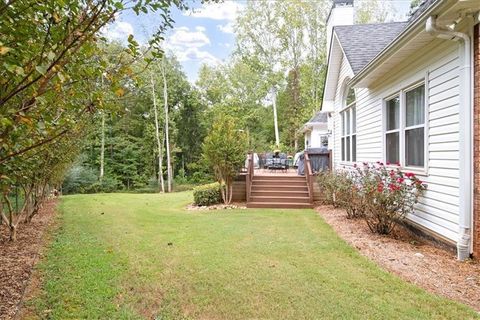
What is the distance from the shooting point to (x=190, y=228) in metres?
6.96

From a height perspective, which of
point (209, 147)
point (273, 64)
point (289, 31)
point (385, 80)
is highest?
point (289, 31)

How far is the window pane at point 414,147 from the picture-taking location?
5676 mm

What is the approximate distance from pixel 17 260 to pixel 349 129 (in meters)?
9.29

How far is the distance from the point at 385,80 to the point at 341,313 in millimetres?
5670

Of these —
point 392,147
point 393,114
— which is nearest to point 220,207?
point 392,147

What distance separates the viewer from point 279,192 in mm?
10531

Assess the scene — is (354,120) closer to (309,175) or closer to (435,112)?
(309,175)

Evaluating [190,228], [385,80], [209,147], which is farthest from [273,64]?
[190,228]

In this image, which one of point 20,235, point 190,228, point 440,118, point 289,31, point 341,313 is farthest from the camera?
point 289,31

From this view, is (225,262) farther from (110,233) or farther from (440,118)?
(440,118)

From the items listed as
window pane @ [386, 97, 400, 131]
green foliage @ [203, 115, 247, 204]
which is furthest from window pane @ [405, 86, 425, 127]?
green foliage @ [203, 115, 247, 204]

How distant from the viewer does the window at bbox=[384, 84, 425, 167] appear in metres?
5.72

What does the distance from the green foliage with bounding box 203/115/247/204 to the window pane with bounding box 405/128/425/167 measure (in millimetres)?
5099

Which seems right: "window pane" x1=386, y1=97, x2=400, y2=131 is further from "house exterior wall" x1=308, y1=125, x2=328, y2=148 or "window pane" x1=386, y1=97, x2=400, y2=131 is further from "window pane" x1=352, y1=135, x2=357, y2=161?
"house exterior wall" x1=308, y1=125, x2=328, y2=148
